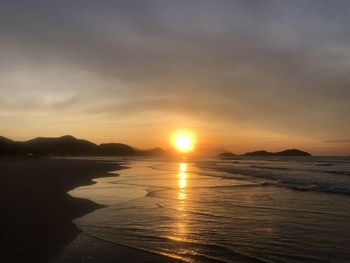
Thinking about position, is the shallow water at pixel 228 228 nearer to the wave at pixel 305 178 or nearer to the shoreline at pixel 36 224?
the shoreline at pixel 36 224

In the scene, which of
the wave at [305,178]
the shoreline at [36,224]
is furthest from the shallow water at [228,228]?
the wave at [305,178]

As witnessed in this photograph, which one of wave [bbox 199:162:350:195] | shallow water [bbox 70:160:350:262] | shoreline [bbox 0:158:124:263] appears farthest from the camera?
wave [bbox 199:162:350:195]

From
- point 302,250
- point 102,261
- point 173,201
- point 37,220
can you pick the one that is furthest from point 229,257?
point 173,201

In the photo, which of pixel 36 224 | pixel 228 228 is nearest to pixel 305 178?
pixel 228 228

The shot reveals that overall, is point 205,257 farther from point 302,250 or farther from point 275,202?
point 275,202

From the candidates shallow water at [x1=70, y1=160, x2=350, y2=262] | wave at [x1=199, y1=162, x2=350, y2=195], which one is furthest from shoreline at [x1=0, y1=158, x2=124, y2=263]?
wave at [x1=199, y1=162, x2=350, y2=195]

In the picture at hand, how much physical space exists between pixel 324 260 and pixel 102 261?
5.09m

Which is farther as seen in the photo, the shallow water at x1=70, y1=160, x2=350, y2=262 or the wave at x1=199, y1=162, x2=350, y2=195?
the wave at x1=199, y1=162, x2=350, y2=195

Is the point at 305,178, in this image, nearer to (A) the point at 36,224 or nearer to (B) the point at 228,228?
(B) the point at 228,228

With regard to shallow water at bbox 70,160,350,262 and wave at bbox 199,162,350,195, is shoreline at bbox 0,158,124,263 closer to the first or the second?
shallow water at bbox 70,160,350,262

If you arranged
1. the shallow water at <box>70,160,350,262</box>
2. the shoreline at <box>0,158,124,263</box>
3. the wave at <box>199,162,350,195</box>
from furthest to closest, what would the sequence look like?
the wave at <box>199,162,350,195</box> < the shallow water at <box>70,160,350,262</box> < the shoreline at <box>0,158,124,263</box>

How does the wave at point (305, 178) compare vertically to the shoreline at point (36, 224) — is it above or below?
above

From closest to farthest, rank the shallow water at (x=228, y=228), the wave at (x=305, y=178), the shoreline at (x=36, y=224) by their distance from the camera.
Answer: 1. the shoreline at (x=36, y=224)
2. the shallow water at (x=228, y=228)
3. the wave at (x=305, y=178)

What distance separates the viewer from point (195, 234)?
11.1m
